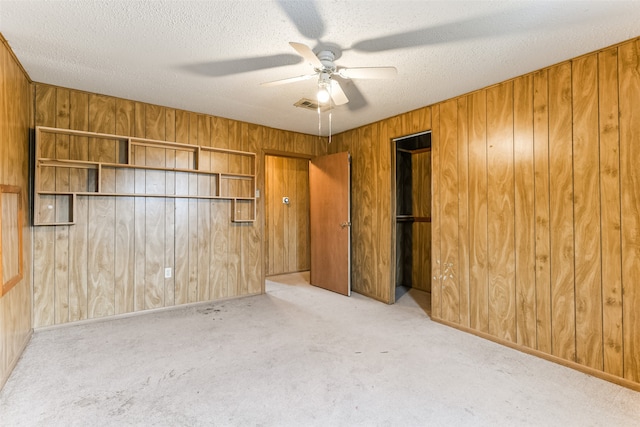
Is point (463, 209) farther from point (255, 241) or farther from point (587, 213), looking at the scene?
point (255, 241)

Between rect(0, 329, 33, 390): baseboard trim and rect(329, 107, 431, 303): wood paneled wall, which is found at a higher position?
rect(329, 107, 431, 303): wood paneled wall

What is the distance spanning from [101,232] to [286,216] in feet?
10.0

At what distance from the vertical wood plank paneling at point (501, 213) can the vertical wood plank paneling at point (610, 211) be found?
586 mm

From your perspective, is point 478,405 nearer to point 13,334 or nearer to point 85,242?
point 13,334

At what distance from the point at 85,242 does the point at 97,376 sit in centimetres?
148

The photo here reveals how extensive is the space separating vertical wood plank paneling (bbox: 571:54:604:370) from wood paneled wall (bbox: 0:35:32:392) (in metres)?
3.93

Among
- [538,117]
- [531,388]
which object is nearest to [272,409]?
[531,388]

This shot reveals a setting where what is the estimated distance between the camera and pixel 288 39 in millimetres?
2059

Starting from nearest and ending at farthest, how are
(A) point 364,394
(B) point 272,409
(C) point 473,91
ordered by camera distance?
(B) point 272,409
(A) point 364,394
(C) point 473,91

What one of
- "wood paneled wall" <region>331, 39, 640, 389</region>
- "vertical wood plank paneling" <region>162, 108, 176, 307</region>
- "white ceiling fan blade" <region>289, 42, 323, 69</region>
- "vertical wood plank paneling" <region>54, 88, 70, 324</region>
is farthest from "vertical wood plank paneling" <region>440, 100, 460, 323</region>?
"vertical wood plank paneling" <region>54, 88, 70, 324</region>

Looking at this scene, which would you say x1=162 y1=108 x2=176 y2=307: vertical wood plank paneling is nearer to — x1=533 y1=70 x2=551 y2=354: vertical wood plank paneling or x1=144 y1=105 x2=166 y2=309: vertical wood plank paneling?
x1=144 y1=105 x2=166 y2=309: vertical wood plank paneling

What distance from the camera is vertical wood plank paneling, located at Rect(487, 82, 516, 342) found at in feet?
8.68

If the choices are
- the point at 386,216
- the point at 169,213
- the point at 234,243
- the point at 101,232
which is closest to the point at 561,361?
the point at 386,216

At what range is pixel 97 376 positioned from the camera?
2.13 metres
